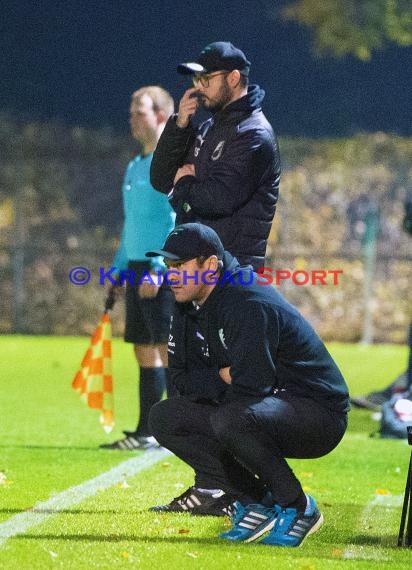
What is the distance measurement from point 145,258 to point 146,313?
0.33 m

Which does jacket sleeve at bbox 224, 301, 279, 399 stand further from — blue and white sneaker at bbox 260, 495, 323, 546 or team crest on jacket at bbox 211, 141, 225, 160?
team crest on jacket at bbox 211, 141, 225, 160

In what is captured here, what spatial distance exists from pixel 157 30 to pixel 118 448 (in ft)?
25.6

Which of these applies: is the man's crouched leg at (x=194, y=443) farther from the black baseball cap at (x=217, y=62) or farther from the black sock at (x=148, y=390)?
the black sock at (x=148, y=390)

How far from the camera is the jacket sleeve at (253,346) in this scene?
16.5ft

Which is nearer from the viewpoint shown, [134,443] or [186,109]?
[186,109]

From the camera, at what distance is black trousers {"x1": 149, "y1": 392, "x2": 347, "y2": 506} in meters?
5.12

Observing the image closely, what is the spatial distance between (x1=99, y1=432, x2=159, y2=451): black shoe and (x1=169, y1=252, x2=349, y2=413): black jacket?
7.94ft

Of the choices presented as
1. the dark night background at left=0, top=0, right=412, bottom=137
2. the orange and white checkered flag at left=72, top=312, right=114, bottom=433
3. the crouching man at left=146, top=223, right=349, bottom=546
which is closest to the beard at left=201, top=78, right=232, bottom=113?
the crouching man at left=146, top=223, right=349, bottom=546

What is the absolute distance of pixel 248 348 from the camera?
16.5 ft

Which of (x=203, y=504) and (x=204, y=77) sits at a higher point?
Answer: (x=204, y=77)

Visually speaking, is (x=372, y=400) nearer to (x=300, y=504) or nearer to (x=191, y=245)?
(x=300, y=504)

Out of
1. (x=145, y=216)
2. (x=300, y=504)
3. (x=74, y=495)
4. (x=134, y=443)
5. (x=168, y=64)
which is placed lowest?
(x=134, y=443)

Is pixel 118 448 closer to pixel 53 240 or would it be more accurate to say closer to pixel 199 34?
pixel 199 34

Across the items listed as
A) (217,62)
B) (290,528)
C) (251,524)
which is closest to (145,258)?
(217,62)
